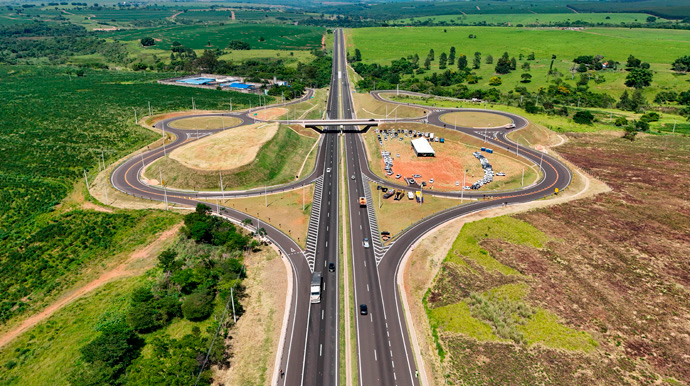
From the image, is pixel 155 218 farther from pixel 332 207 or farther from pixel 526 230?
pixel 526 230

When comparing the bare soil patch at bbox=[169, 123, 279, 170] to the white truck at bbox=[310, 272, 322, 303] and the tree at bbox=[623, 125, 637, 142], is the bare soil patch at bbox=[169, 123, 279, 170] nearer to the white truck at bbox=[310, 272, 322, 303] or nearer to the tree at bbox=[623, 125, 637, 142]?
the white truck at bbox=[310, 272, 322, 303]

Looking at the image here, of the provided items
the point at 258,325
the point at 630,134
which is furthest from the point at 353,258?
the point at 630,134

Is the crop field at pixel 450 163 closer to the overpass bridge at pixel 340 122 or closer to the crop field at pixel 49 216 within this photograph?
the overpass bridge at pixel 340 122

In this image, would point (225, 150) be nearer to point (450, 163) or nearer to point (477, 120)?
point (450, 163)

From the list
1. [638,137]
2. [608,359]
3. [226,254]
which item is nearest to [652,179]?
[638,137]

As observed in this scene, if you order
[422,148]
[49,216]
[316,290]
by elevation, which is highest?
[422,148]

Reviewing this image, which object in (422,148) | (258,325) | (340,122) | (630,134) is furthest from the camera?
(340,122)
